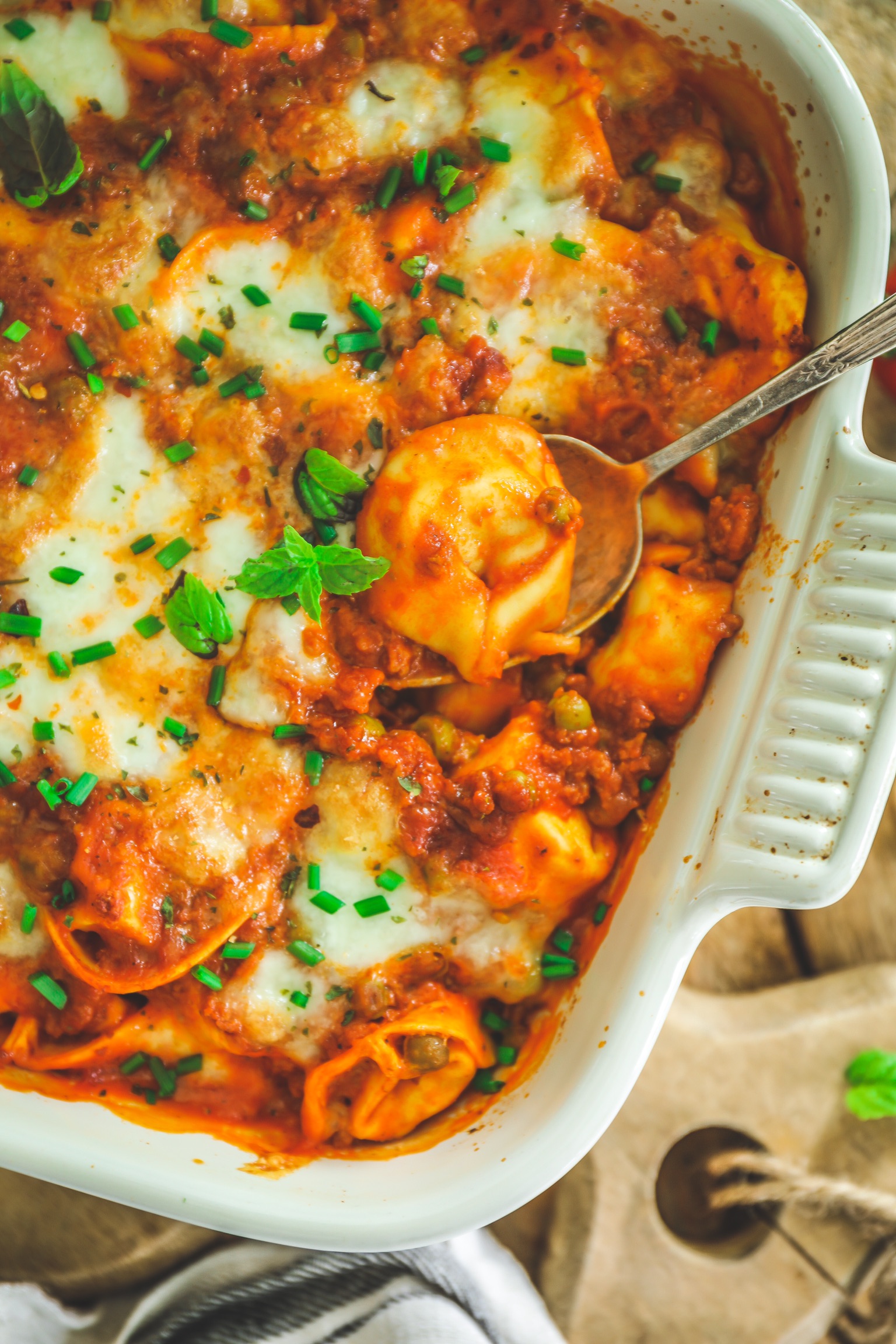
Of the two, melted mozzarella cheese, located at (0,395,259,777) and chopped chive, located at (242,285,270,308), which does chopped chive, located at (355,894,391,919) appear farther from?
chopped chive, located at (242,285,270,308)

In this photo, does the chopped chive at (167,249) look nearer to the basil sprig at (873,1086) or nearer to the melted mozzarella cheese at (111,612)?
the melted mozzarella cheese at (111,612)

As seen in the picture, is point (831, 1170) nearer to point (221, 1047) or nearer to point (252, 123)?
point (221, 1047)

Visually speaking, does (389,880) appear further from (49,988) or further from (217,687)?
(49,988)

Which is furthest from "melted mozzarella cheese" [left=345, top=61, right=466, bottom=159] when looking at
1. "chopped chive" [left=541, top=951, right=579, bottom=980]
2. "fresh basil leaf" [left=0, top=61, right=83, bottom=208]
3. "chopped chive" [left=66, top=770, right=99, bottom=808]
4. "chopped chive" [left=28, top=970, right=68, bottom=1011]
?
"chopped chive" [left=28, top=970, right=68, bottom=1011]

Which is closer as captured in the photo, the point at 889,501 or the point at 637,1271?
the point at 889,501

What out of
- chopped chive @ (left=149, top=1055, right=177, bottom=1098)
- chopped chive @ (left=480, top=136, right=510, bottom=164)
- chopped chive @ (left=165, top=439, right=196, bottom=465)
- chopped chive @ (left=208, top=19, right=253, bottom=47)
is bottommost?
chopped chive @ (left=149, top=1055, right=177, bottom=1098)

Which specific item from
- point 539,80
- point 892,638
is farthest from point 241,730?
point 539,80

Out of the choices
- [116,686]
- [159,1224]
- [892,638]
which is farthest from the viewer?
[159,1224]

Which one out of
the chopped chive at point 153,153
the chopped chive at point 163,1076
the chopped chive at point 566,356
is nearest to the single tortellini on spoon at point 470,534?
the chopped chive at point 566,356
